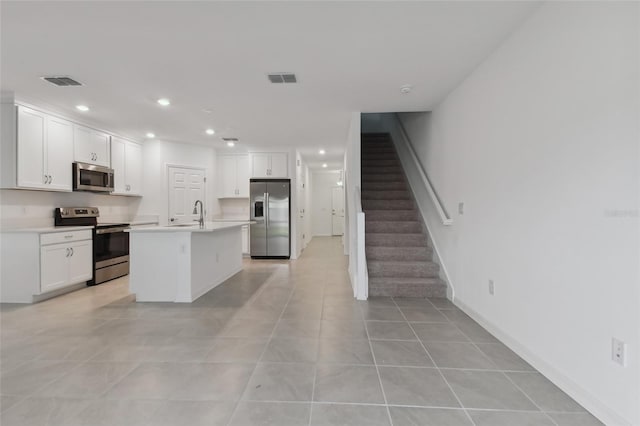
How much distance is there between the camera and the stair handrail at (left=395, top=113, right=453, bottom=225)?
3502 millimetres

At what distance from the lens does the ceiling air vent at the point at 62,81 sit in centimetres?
302

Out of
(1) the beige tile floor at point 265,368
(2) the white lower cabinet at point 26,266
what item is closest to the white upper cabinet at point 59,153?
(2) the white lower cabinet at point 26,266

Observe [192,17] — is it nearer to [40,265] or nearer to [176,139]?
[40,265]

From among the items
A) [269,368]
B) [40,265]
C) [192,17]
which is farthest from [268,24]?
[40,265]

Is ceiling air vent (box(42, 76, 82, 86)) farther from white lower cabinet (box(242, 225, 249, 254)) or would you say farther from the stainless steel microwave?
white lower cabinet (box(242, 225, 249, 254))

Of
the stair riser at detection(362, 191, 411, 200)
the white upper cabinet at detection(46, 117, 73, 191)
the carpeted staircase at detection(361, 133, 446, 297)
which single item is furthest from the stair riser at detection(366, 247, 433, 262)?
the white upper cabinet at detection(46, 117, 73, 191)

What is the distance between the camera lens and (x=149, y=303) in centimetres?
359

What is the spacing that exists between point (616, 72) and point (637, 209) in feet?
2.29

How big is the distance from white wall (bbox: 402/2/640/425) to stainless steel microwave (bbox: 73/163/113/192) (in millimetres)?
5225

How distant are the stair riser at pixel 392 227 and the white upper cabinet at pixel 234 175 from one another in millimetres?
3580

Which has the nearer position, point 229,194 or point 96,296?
point 96,296

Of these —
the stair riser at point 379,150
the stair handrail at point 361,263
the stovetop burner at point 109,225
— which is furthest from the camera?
the stair riser at point 379,150

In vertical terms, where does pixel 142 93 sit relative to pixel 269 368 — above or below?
above

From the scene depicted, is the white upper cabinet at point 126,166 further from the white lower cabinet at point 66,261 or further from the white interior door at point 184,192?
the white lower cabinet at point 66,261
